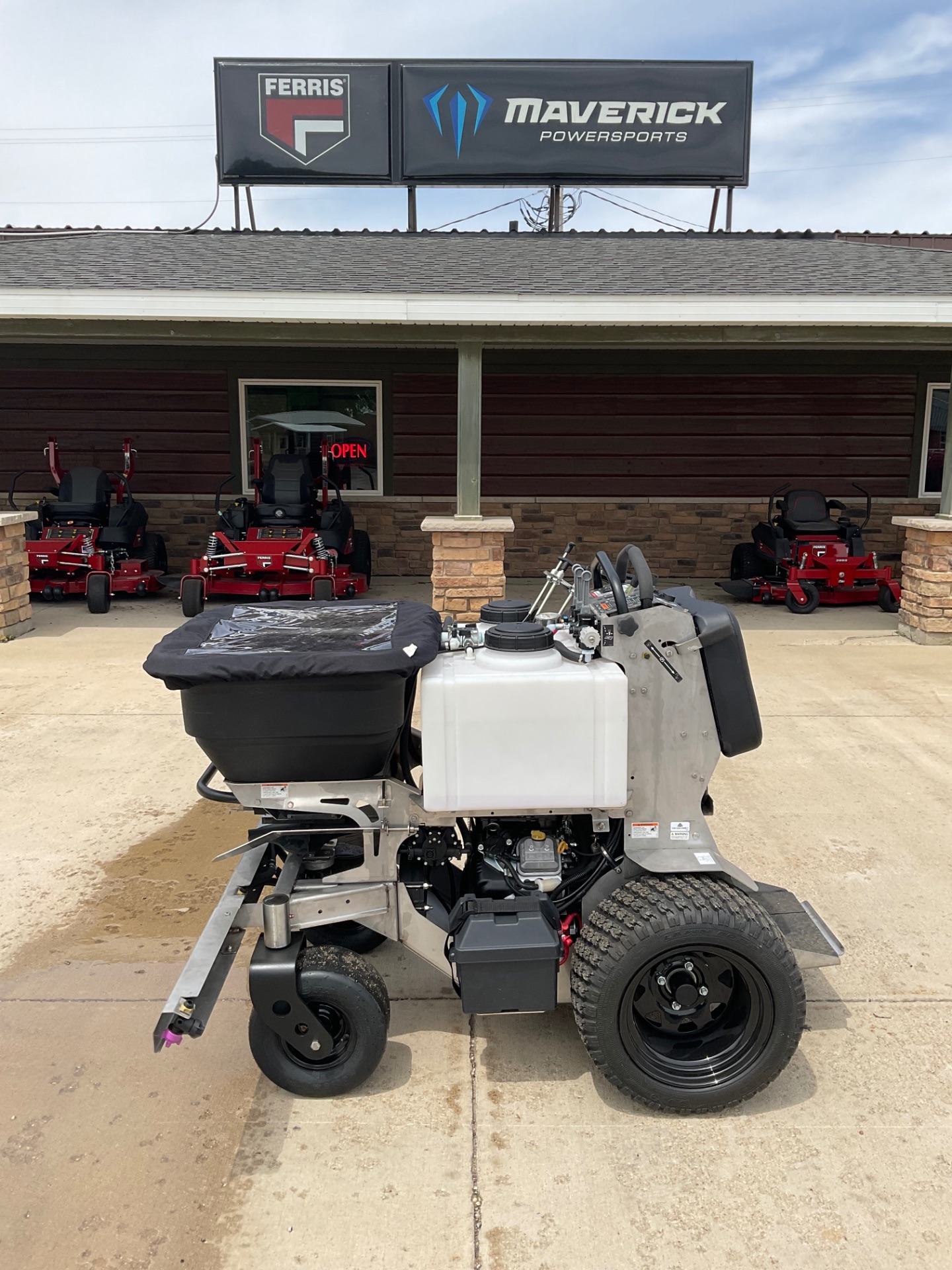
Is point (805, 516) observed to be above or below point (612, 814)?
above

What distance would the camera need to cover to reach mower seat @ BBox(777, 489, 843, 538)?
31.9ft

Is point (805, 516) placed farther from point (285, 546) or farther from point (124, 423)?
point (124, 423)

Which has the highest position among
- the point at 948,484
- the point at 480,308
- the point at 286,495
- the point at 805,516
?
the point at 480,308

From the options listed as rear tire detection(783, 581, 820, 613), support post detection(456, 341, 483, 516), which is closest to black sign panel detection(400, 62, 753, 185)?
support post detection(456, 341, 483, 516)

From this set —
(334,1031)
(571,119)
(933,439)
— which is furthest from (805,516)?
(334,1031)

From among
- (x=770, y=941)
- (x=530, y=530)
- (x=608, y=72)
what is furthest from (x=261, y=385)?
(x=770, y=941)

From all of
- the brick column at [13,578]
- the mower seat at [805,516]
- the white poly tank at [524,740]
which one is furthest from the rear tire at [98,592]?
the white poly tank at [524,740]

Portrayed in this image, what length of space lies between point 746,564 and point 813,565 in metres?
1.06

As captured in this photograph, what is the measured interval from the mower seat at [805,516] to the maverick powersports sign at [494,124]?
5.39 m

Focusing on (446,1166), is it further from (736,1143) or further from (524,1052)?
(736,1143)

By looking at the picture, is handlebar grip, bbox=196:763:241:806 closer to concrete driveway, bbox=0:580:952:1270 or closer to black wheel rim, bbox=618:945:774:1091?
concrete driveway, bbox=0:580:952:1270

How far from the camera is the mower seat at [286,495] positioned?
9781mm

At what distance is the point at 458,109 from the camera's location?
12.6 meters

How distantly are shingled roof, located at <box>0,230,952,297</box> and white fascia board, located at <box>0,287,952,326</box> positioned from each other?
9 cm
